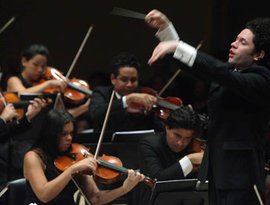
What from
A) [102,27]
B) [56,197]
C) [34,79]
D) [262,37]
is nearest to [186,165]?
[56,197]

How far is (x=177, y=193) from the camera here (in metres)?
3.52

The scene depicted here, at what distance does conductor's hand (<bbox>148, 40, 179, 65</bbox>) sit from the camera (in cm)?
256

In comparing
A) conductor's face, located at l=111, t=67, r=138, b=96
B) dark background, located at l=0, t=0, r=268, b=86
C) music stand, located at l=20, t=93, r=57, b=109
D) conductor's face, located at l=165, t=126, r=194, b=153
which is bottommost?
conductor's face, located at l=165, t=126, r=194, b=153

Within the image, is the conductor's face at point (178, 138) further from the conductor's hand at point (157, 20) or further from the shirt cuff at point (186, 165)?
the conductor's hand at point (157, 20)

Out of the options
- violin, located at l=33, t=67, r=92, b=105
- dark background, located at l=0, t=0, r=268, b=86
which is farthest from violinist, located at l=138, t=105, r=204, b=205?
dark background, located at l=0, t=0, r=268, b=86

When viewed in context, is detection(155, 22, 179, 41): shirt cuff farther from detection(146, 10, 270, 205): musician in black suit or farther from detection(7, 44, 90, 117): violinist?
detection(7, 44, 90, 117): violinist

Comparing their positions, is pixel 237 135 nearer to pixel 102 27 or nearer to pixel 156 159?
pixel 156 159

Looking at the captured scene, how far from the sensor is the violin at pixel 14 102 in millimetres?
4727

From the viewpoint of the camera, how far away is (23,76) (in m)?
5.30

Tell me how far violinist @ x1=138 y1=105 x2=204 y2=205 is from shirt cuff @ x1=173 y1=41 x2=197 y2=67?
1402 millimetres

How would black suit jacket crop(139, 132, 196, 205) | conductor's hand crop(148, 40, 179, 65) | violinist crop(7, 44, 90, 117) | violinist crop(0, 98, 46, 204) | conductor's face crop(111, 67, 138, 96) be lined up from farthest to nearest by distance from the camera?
violinist crop(7, 44, 90, 117)
conductor's face crop(111, 67, 138, 96)
violinist crop(0, 98, 46, 204)
black suit jacket crop(139, 132, 196, 205)
conductor's hand crop(148, 40, 179, 65)

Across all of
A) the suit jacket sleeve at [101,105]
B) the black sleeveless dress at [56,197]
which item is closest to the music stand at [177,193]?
the black sleeveless dress at [56,197]

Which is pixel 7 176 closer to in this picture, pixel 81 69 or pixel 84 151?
pixel 84 151

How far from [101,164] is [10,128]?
2.62 ft
